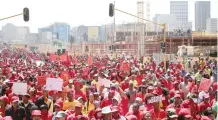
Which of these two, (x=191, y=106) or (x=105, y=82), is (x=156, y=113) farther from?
(x=105, y=82)

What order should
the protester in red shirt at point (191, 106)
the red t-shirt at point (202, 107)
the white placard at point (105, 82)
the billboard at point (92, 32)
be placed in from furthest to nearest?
the billboard at point (92, 32) < the white placard at point (105, 82) < the red t-shirt at point (202, 107) < the protester in red shirt at point (191, 106)

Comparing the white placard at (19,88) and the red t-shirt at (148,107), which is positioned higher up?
the white placard at (19,88)

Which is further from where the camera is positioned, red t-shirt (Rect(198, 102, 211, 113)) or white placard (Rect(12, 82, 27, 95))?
white placard (Rect(12, 82, 27, 95))

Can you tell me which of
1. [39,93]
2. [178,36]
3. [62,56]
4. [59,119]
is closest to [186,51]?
[178,36]

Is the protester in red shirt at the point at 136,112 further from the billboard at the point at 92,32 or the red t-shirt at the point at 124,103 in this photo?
the billboard at the point at 92,32

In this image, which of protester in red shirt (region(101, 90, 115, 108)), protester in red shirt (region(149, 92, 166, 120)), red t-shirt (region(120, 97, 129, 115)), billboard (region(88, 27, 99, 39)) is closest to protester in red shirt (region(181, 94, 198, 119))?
protester in red shirt (region(149, 92, 166, 120))

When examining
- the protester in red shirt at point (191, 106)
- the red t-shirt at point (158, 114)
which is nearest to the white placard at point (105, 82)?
the protester in red shirt at point (191, 106)

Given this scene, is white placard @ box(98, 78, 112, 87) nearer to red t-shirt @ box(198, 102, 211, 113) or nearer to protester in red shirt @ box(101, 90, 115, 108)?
protester in red shirt @ box(101, 90, 115, 108)

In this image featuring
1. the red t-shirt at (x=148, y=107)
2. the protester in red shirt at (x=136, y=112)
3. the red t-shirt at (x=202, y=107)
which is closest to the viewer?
the protester in red shirt at (x=136, y=112)

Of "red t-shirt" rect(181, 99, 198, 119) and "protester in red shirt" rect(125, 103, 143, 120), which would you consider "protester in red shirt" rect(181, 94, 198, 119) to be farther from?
"protester in red shirt" rect(125, 103, 143, 120)

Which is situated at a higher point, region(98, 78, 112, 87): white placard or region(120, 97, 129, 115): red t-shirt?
region(98, 78, 112, 87): white placard

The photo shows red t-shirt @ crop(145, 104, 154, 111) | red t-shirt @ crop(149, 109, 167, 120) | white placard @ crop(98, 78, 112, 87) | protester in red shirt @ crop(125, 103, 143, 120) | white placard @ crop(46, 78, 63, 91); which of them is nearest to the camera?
protester in red shirt @ crop(125, 103, 143, 120)

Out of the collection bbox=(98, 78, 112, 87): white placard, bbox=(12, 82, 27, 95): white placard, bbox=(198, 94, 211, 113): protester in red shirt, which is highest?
bbox=(12, 82, 27, 95): white placard

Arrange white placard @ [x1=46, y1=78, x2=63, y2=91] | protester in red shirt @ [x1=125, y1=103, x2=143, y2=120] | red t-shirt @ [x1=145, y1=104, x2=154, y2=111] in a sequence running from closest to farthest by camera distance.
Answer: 1. protester in red shirt @ [x1=125, y1=103, x2=143, y2=120]
2. red t-shirt @ [x1=145, y1=104, x2=154, y2=111]
3. white placard @ [x1=46, y1=78, x2=63, y2=91]
